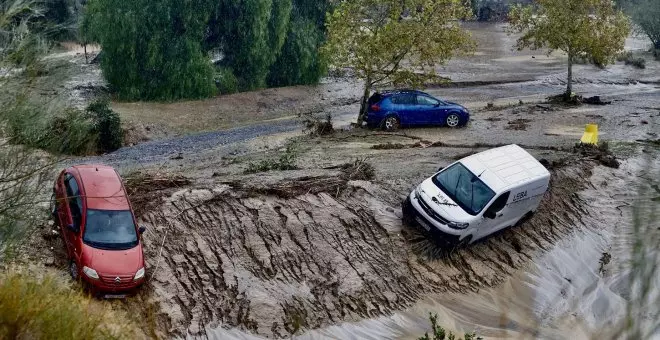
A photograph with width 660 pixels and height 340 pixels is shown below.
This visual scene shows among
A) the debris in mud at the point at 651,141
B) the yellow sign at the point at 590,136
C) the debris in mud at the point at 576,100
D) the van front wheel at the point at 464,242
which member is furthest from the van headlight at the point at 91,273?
the debris in mud at the point at 576,100

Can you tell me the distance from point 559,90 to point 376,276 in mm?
28814

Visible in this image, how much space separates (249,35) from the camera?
119ft

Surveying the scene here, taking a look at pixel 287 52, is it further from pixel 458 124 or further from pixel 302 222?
pixel 302 222

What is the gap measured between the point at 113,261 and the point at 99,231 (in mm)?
778

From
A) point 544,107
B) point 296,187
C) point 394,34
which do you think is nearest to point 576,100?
point 544,107

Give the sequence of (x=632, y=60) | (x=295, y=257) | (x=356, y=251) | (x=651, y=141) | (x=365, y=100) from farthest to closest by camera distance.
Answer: (x=632, y=60), (x=365, y=100), (x=651, y=141), (x=356, y=251), (x=295, y=257)

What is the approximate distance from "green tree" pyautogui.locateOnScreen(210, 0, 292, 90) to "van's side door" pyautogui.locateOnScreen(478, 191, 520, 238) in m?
21.6

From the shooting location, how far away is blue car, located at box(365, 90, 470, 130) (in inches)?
1055

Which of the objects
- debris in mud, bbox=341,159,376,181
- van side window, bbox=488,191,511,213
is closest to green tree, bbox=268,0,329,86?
debris in mud, bbox=341,159,376,181

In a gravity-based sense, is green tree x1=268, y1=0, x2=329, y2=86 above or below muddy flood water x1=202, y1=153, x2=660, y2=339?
above

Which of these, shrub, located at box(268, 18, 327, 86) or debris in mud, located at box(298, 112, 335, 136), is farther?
shrub, located at box(268, 18, 327, 86)

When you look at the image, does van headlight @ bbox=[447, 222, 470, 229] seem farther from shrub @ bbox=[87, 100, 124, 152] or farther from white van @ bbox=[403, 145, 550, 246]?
shrub @ bbox=[87, 100, 124, 152]

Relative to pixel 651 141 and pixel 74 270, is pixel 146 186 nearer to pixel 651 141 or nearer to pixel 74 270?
pixel 74 270

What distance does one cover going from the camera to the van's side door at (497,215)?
16.6m
